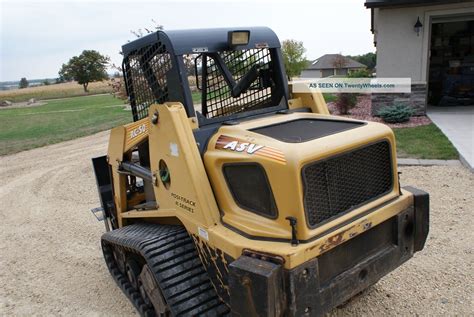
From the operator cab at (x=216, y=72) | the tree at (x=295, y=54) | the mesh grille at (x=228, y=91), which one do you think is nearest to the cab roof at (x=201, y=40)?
the operator cab at (x=216, y=72)

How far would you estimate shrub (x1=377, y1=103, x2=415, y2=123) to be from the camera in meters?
10.9

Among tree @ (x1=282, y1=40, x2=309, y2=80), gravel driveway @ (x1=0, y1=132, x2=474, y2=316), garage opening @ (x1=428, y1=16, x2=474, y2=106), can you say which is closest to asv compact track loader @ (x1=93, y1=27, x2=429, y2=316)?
gravel driveway @ (x1=0, y1=132, x2=474, y2=316)

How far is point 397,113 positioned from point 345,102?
2.30 metres

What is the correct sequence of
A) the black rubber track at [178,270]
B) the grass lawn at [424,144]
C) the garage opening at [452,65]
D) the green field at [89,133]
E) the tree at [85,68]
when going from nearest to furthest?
the black rubber track at [178,270] < the grass lawn at [424,144] < the green field at [89,133] < the garage opening at [452,65] < the tree at [85,68]

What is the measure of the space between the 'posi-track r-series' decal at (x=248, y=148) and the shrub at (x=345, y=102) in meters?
10.8

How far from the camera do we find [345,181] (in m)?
2.77

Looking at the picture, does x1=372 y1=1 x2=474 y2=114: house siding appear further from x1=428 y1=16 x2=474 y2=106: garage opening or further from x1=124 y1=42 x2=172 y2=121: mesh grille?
x1=124 y1=42 x2=172 y2=121: mesh grille

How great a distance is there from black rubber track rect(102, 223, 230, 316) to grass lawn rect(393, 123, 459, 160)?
19.6ft

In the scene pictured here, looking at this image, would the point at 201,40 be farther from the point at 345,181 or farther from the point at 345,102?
the point at 345,102

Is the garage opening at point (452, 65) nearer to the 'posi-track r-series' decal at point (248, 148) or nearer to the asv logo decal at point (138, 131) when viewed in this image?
the asv logo decal at point (138, 131)

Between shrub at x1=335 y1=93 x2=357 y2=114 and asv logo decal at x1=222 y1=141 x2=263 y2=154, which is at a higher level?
asv logo decal at x1=222 y1=141 x2=263 y2=154

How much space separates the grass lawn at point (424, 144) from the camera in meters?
7.73

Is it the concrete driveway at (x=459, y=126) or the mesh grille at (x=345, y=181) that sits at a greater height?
the mesh grille at (x=345, y=181)

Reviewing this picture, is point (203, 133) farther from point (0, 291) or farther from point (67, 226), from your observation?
point (67, 226)
